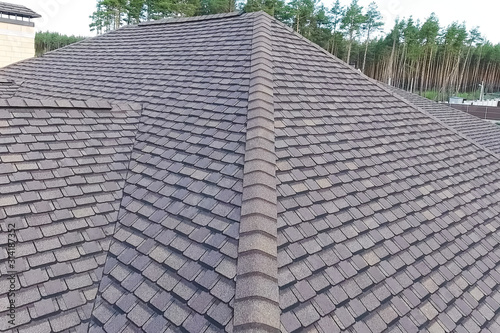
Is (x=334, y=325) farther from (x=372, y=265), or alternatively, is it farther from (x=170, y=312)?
(x=170, y=312)

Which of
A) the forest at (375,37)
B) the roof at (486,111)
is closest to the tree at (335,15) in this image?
the forest at (375,37)

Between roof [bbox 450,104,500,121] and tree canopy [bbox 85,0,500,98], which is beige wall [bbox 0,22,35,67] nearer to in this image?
tree canopy [bbox 85,0,500,98]

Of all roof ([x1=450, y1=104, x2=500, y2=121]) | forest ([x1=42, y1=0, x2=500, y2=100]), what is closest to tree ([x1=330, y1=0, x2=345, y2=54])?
forest ([x1=42, y1=0, x2=500, y2=100])

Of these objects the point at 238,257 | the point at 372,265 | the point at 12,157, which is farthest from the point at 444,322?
the point at 12,157

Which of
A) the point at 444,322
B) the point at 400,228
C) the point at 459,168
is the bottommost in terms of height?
the point at 444,322

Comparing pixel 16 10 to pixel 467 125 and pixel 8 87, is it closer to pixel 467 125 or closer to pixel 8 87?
pixel 8 87
